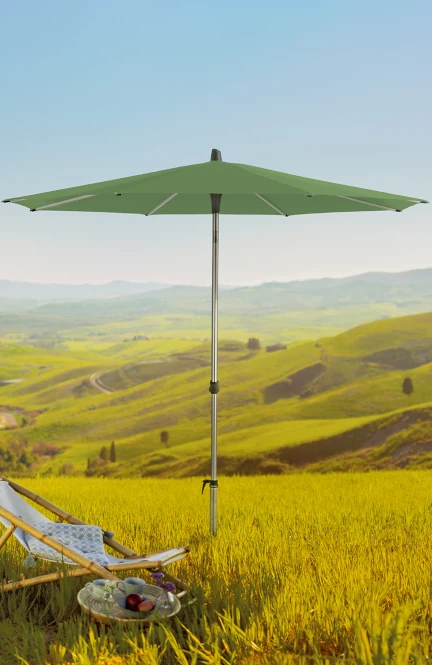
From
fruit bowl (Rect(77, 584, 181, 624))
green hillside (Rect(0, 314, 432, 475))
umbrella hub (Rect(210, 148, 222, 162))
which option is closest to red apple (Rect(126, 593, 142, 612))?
fruit bowl (Rect(77, 584, 181, 624))

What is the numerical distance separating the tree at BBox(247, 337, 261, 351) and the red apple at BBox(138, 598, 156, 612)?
11.9m

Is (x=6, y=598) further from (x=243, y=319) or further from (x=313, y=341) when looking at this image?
(x=243, y=319)

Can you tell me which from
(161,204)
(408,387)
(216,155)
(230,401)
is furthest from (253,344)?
(216,155)

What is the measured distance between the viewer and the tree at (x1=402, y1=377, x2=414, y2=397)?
493 inches

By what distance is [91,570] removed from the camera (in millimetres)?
3281

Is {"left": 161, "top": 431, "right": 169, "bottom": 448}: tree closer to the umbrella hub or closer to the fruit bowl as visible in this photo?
the umbrella hub

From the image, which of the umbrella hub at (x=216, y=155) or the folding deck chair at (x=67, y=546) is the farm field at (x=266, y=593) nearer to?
the folding deck chair at (x=67, y=546)

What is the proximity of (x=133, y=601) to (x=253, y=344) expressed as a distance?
1199cm

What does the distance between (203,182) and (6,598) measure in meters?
2.65

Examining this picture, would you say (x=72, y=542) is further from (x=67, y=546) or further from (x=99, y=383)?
(x=99, y=383)

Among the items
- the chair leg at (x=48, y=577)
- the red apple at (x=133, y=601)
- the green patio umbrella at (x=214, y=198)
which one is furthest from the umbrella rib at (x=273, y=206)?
the red apple at (x=133, y=601)

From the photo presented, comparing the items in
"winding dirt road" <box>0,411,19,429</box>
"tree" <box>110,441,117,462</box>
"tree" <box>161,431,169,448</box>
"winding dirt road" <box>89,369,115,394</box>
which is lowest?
"tree" <box>110,441,117,462</box>

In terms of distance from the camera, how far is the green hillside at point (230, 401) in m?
11.5

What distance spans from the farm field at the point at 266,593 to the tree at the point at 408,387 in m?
6.10
